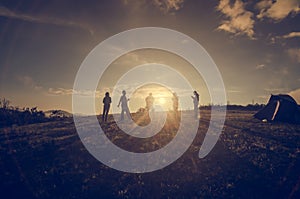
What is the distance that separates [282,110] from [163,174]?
2267cm

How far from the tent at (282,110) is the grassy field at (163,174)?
1255 cm

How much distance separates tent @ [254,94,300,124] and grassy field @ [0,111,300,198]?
41.2 ft

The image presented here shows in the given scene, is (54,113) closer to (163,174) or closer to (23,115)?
(23,115)

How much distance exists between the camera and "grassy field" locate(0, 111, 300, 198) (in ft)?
43.9

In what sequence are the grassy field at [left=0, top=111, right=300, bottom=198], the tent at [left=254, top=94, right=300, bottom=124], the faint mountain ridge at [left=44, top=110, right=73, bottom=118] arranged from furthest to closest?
the faint mountain ridge at [left=44, top=110, right=73, bottom=118] < the tent at [left=254, top=94, right=300, bottom=124] < the grassy field at [left=0, top=111, right=300, bottom=198]

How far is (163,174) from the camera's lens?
1510cm

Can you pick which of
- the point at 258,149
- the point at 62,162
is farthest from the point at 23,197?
the point at 258,149

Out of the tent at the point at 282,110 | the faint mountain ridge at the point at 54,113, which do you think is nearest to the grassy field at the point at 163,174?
the tent at the point at 282,110

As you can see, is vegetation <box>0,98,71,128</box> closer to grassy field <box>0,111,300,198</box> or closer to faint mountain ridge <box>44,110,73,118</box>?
faint mountain ridge <box>44,110,73,118</box>

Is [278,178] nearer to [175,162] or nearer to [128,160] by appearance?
[175,162]

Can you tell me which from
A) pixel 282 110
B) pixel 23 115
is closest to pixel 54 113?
pixel 23 115

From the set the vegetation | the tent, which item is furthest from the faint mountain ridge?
the tent

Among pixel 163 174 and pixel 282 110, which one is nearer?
pixel 163 174

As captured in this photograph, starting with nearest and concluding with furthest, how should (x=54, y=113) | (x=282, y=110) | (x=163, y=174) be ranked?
1. (x=163, y=174)
2. (x=282, y=110)
3. (x=54, y=113)
